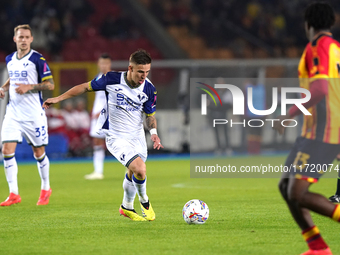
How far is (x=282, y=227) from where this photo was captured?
5996 mm

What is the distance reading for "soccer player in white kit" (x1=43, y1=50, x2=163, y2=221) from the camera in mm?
6410

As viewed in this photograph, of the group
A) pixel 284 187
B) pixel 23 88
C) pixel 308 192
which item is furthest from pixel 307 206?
pixel 23 88

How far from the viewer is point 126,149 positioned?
21.1 ft

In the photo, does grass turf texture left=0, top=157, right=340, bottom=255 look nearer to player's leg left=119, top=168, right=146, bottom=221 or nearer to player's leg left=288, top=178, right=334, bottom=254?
player's leg left=119, top=168, right=146, bottom=221

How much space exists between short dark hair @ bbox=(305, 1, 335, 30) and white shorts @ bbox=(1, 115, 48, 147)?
4987 mm

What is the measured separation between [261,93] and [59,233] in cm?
1314

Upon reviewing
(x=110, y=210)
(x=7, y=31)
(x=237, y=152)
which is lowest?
(x=237, y=152)

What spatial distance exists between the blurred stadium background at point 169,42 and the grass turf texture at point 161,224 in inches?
277

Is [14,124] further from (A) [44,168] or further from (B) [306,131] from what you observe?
(B) [306,131]

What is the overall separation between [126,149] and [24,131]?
2.49 metres

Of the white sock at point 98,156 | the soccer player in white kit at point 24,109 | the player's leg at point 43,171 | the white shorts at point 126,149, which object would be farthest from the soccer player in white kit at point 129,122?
the white sock at point 98,156

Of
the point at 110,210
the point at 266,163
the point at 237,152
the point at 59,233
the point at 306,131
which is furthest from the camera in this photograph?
the point at 237,152

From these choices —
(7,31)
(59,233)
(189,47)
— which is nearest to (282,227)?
(59,233)

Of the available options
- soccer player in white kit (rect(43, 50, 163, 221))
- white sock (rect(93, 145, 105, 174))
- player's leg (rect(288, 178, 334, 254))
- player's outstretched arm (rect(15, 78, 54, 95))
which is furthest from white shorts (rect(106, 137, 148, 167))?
white sock (rect(93, 145, 105, 174))
